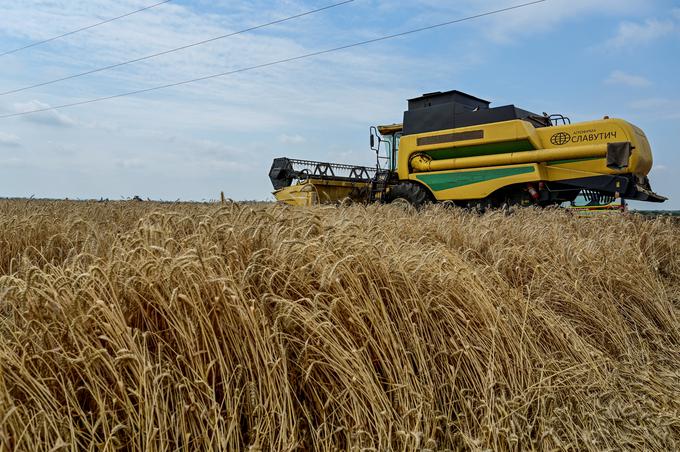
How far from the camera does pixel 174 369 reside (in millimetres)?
1868

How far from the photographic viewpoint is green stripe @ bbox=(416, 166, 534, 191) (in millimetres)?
9375

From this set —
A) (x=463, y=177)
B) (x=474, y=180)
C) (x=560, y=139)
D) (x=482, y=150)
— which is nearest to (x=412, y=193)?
(x=463, y=177)

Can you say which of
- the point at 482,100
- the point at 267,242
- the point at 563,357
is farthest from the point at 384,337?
the point at 482,100

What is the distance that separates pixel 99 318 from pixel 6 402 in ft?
1.36

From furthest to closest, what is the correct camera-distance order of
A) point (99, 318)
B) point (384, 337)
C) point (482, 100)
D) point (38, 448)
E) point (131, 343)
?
1. point (482, 100)
2. point (384, 337)
3. point (99, 318)
4. point (131, 343)
5. point (38, 448)

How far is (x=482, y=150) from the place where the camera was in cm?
998

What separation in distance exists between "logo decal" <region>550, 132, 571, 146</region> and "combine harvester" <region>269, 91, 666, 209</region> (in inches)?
0.6

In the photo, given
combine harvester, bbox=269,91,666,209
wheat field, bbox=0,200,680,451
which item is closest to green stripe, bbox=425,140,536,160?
combine harvester, bbox=269,91,666,209

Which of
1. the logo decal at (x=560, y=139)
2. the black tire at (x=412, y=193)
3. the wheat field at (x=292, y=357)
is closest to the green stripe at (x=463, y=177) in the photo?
the black tire at (x=412, y=193)

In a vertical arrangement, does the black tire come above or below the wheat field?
above

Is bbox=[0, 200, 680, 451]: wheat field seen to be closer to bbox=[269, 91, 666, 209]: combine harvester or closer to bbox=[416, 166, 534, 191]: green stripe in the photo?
bbox=[269, 91, 666, 209]: combine harvester

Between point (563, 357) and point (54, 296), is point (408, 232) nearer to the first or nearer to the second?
point (563, 357)

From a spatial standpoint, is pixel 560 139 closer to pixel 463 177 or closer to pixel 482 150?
pixel 482 150

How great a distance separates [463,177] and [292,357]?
8.39 metres
